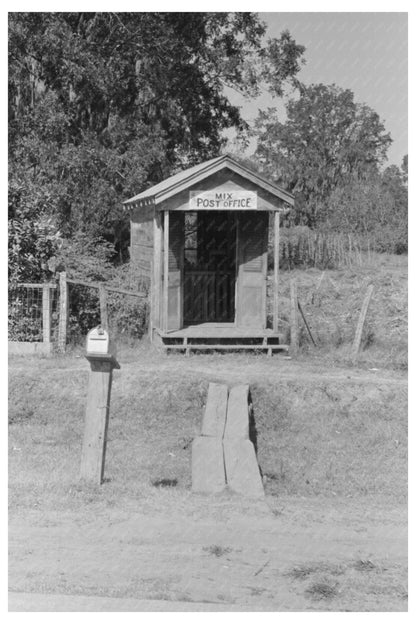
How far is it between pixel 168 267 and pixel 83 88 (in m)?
9.61

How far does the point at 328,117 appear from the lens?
139 ft

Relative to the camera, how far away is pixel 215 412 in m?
11.4

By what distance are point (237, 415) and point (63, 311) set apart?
5.53 metres

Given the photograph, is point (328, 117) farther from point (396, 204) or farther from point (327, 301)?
point (327, 301)

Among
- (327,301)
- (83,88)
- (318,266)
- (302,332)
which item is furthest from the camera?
(318,266)

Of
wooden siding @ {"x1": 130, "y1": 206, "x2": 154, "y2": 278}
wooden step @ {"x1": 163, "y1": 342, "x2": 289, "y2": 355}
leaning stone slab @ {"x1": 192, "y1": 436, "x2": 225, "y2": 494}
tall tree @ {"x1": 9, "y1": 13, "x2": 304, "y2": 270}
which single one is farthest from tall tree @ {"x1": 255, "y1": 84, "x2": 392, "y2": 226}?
leaning stone slab @ {"x1": 192, "y1": 436, "x2": 225, "y2": 494}

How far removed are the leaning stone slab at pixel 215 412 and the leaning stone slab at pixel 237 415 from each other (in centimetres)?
7

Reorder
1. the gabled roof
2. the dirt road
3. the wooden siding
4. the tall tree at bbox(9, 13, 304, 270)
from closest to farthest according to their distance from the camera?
the dirt road
the gabled roof
the wooden siding
the tall tree at bbox(9, 13, 304, 270)

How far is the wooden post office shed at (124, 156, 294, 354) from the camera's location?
16.1 meters

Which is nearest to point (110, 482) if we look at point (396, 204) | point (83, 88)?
point (83, 88)

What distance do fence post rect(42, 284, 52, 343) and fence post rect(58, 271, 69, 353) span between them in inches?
10.4

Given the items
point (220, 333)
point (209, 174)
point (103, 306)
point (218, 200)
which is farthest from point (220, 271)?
point (103, 306)

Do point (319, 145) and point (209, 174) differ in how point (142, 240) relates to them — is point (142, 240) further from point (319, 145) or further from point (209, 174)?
point (319, 145)

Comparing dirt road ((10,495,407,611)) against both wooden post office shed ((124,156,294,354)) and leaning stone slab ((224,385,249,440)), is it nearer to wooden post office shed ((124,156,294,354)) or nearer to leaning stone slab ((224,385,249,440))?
leaning stone slab ((224,385,249,440))
